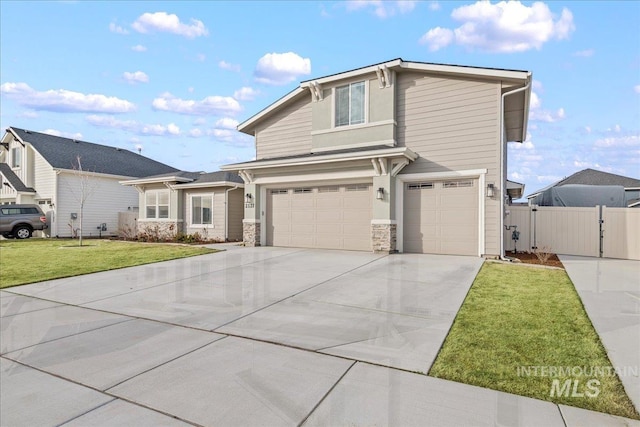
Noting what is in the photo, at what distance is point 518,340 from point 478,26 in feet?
33.5

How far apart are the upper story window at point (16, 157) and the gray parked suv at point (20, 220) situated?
511 cm

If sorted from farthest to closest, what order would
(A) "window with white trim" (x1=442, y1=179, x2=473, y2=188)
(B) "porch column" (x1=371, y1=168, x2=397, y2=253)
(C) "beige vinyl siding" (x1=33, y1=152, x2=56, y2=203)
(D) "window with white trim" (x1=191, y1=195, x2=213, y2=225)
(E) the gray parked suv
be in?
(C) "beige vinyl siding" (x1=33, y1=152, x2=56, y2=203) → (E) the gray parked suv → (D) "window with white trim" (x1=191, y1=195, x2=213, y2=225) → (B) "porch column" (x1=371, y1=168, x2=397, y2=253) → (A) "window with white trim" (x1=442, y1=179, x2=473, y2=188)

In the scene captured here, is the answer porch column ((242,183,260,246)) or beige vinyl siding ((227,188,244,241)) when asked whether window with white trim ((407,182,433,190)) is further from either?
beige vinyl siding ((227,188,244,241))

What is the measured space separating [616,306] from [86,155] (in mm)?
28286

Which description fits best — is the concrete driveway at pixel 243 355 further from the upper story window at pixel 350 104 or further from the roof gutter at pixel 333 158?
the upper story window at pixel 350 104

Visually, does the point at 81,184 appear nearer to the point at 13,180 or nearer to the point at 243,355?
the point at 13,180

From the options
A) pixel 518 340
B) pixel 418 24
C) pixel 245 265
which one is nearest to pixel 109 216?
pixel 245 265

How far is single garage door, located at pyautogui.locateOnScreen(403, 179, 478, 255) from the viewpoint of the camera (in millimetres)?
10648

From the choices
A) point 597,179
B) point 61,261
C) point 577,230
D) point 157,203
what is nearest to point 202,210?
point 157,203

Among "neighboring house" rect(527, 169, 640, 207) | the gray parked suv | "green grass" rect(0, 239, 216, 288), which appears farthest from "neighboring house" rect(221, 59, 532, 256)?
the gray parked suv

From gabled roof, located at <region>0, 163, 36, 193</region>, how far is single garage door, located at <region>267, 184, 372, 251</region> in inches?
728

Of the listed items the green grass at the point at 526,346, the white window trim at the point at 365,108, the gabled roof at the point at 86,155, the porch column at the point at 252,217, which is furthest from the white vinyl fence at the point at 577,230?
the gabled roof at the point at 86,155

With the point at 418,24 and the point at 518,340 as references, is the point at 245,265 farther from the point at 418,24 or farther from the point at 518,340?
the point at 418,24

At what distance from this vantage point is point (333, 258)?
1018 centimetres
